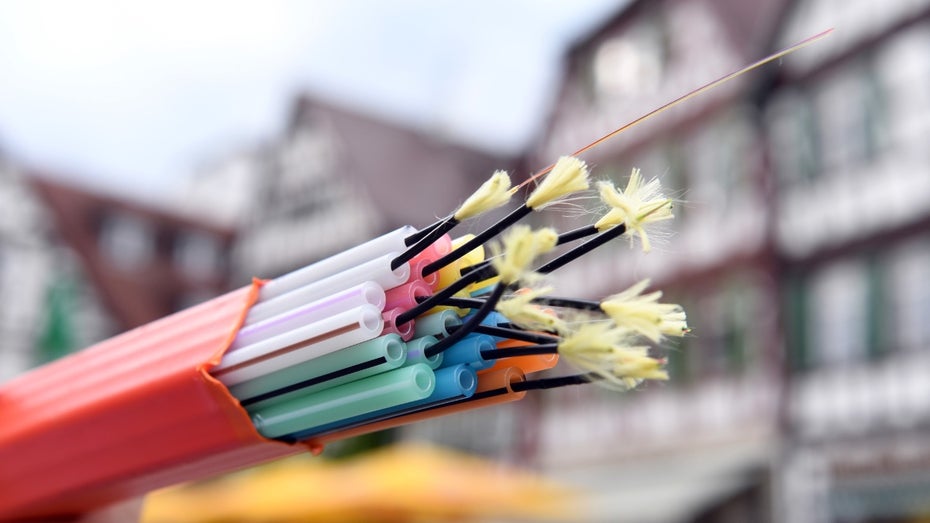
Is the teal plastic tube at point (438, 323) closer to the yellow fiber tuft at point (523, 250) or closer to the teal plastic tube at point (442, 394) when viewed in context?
the teal plastic tube at point (442, 394)

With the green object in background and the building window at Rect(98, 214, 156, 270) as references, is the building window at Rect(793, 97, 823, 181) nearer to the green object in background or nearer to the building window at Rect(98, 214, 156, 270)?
the green object in background

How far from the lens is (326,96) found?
22.2 meters

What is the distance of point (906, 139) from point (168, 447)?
11333 mm

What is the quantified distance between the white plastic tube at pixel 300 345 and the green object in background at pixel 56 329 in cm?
1767

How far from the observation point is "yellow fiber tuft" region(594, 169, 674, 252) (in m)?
1.14

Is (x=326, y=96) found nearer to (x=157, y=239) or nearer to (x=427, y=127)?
(x=427, y=127)

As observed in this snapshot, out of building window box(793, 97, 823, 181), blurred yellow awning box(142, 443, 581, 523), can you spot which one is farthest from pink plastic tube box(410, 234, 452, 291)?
building window box(793, 97, 823, 181)

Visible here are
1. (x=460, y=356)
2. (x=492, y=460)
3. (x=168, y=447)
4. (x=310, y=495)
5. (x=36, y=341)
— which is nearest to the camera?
(x=460, y=356)

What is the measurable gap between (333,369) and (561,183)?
356mm

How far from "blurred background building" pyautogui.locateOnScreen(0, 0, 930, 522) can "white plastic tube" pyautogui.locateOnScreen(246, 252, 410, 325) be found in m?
7.43

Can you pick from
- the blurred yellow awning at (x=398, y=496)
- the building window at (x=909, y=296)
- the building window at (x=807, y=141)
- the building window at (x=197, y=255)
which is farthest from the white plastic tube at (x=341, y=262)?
the building window at (x=197, y=255)

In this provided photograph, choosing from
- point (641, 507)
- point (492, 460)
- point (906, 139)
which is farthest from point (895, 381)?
point (492, 460)

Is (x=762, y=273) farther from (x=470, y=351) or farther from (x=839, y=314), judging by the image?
(x=470, y=351)

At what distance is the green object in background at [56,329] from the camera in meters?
18.2
